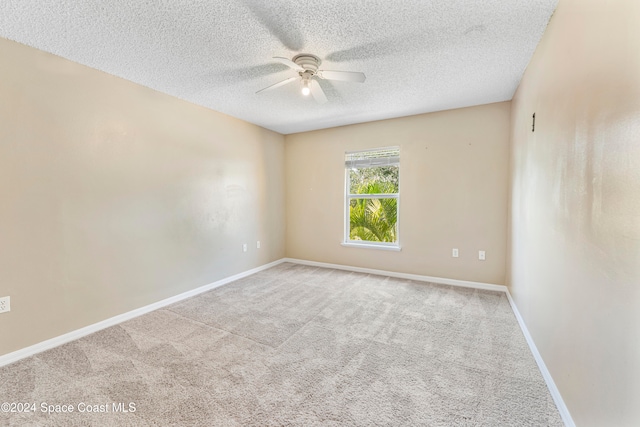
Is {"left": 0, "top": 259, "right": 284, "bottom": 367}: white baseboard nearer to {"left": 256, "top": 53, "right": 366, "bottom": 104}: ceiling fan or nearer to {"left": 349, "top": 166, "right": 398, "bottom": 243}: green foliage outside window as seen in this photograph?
{"left": 349, "top": 166, "right": 398, "bottom": 243}: green foliage outside window

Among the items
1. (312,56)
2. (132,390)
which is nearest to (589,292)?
(312,56)

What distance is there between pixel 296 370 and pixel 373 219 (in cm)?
290

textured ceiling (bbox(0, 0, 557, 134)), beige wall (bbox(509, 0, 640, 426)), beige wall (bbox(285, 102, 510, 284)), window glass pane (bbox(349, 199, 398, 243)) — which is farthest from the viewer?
window glass pane (bbox(349, 199, 398, 243))

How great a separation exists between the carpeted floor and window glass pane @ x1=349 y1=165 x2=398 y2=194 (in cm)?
190

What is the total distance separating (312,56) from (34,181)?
2448mm

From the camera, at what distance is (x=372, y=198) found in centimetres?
434

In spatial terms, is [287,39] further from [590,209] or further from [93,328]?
[93,328]

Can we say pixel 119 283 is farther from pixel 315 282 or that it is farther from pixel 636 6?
pixel 636 6

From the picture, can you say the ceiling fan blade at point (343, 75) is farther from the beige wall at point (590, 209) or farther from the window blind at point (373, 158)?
the window blind at point (373, 158)

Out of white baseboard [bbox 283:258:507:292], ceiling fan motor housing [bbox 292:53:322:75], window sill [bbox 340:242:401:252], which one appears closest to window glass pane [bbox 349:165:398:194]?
window sill [bbox 340:242:401:252]

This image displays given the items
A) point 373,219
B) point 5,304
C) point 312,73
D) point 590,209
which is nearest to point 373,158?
point 373,219

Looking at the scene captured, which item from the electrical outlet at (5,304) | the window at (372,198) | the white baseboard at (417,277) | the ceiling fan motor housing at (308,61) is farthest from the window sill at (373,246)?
the electrical outlet at (5,304)

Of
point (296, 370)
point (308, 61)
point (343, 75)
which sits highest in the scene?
point (308, 61)

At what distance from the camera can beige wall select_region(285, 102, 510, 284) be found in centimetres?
342
